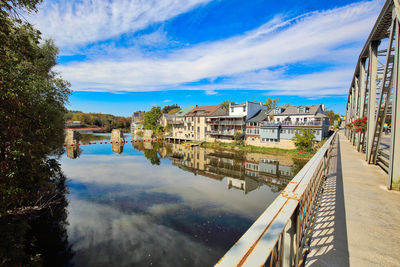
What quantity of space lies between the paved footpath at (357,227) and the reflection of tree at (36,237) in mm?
6935

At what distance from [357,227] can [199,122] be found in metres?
47.1

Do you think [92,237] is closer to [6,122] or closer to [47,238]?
[47,238]

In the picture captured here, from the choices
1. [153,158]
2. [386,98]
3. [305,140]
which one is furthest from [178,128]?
[386,98]

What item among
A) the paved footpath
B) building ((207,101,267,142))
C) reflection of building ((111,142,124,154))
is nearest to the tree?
building ((207,101,267,142))

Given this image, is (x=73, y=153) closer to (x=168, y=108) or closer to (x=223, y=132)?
(x=223, y=132)

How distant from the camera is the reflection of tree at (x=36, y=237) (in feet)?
16.7

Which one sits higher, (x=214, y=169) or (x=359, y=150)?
(x=359, y=150)

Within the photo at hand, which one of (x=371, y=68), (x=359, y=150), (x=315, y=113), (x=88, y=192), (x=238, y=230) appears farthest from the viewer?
(x=315, y=113)

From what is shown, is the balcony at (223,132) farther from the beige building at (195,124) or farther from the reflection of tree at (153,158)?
the reflection of tree at (153,158)

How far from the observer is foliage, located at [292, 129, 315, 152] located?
98.4ft

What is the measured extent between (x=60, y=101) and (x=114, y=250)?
11.5 m

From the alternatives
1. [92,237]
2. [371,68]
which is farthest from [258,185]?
[92,237]

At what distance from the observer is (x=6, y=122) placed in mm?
4977

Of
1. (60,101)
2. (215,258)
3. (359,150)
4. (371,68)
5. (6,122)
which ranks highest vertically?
(371,68)
